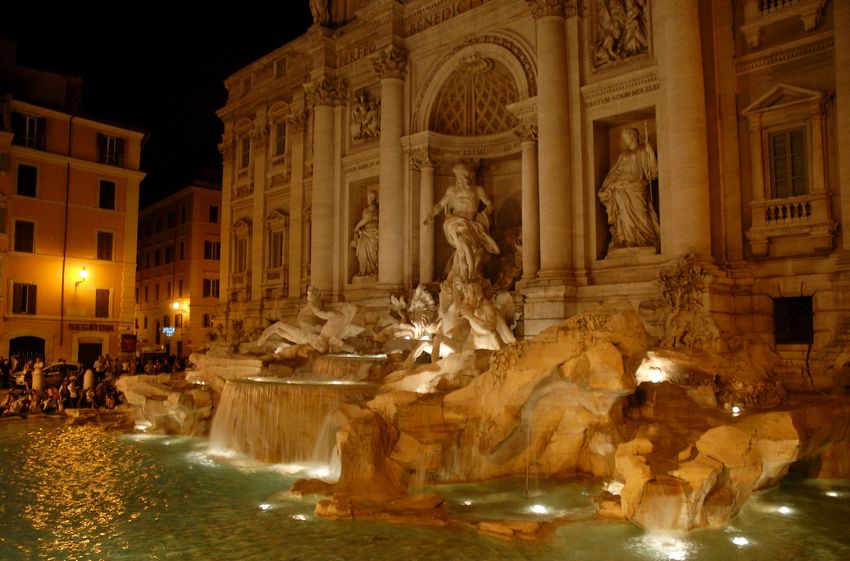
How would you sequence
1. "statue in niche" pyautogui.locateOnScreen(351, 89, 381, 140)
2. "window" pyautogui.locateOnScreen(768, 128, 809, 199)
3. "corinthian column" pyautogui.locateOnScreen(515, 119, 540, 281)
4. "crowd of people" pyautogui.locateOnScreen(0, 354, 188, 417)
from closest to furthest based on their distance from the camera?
"window" pyautogui.locateOnScreen(768, 128, 809, 199)
"corinthian column" pyautogui.locateOnScreen(515, 119, 540, 281)
"crowd of people" pyautogui.locateOnScreen(0, 354, 188, 417)
"statue in niche" pyautogui.locateOnScreen(351, 89, 381, 140)

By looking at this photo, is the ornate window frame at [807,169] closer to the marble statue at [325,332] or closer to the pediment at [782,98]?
the pediment at [782,98]

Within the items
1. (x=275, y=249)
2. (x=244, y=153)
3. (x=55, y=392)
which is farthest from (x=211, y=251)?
(x=55, y=392)

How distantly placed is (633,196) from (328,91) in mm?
10766

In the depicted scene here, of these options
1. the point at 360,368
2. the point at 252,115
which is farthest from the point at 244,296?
the point at 360,368

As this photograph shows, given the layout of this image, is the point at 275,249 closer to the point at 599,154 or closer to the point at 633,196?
the point at 599,154

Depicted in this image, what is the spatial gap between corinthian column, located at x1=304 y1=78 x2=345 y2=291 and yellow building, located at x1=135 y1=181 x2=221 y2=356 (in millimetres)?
18963

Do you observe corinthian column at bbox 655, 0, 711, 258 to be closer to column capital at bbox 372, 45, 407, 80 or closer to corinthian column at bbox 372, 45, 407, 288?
corinthian column at bbox 372, 45, 407, 288

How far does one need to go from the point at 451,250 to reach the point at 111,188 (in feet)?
59.2

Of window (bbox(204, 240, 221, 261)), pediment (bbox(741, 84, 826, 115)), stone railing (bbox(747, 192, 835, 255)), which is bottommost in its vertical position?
stone railing (bbox(747, 192, 835, 255))

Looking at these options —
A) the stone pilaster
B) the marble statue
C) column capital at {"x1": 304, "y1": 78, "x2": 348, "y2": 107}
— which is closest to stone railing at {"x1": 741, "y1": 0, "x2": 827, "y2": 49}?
the stone pilaster

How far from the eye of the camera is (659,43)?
13.7 meters

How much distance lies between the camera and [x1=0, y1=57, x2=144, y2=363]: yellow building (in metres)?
26.2

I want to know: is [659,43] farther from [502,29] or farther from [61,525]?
[61,525]

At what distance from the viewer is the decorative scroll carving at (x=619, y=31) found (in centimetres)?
1419
